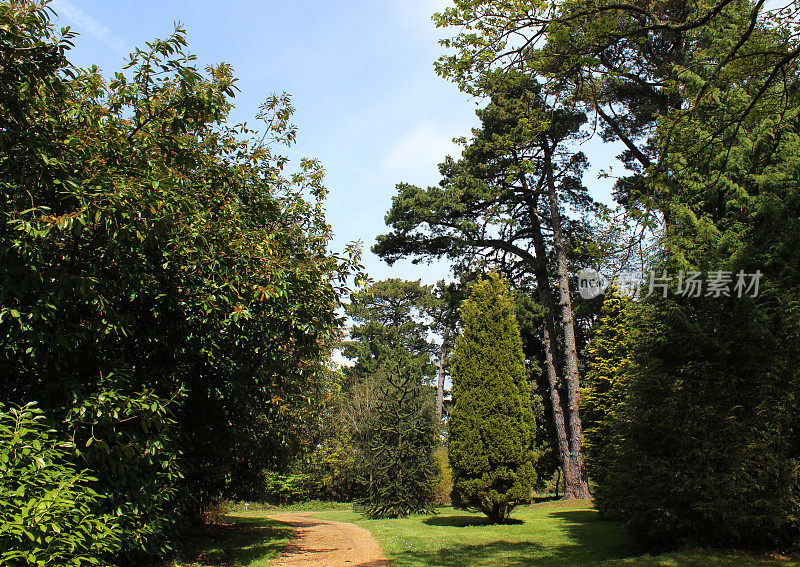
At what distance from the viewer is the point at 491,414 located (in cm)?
1616

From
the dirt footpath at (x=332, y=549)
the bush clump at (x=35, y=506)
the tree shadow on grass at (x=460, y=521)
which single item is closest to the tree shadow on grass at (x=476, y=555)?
the dirt footpath at (x=332, y=549)

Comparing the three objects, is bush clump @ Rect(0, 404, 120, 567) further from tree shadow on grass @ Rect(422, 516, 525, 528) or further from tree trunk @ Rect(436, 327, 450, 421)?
tree trunk @ Rect(436, 327, 450, 421)

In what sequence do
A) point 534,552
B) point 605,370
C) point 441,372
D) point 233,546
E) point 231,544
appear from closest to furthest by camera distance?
point 534,552, point 233,546, point 231,544, point 605,370, point 441,372

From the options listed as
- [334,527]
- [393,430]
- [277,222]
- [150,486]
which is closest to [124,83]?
[277,222]

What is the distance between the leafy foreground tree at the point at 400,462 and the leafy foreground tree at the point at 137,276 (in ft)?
34.5

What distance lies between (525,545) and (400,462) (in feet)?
23.9

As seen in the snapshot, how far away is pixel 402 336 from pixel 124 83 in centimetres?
4108

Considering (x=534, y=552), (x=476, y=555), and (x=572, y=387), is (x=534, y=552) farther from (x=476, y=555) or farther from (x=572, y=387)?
(x=572, y=387)

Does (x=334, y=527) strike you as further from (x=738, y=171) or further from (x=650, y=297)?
(x=738, y=171)

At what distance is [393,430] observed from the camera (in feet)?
61.7

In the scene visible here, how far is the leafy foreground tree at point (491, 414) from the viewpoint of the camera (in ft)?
50.7

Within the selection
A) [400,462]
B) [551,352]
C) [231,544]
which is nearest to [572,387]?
[551,352]

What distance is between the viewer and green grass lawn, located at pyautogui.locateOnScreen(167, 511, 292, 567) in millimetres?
9219

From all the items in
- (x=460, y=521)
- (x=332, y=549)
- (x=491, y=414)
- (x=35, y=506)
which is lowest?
(x=460, y=521)
